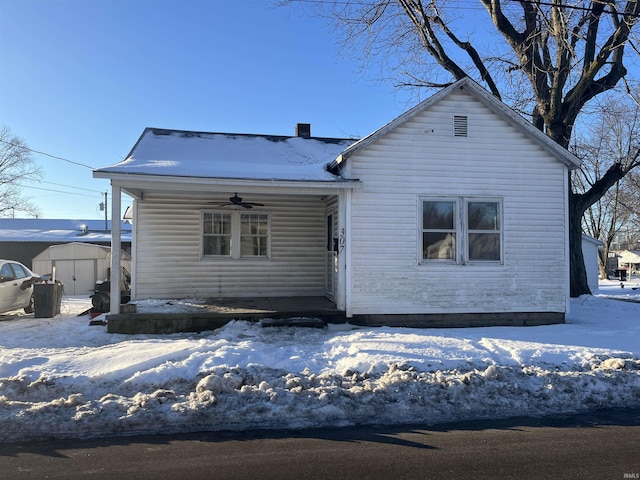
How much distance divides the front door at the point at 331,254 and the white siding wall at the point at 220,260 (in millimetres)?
329

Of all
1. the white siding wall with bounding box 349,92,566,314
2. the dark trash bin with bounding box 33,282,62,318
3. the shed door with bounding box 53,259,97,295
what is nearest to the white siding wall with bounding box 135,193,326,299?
the dark trash bin with bounding box 33,282,62,318

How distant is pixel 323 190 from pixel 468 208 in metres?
3.14

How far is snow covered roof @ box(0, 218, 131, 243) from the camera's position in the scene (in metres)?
28.0

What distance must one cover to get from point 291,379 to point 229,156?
644 centimetres

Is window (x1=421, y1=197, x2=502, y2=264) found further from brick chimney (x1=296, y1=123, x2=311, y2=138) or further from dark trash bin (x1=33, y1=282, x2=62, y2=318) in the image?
dark trash bin (x1=33, y1=282, x2=62, y2=318)

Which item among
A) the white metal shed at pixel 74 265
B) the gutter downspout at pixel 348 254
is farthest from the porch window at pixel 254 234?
the white metal shed at pixel 74 265

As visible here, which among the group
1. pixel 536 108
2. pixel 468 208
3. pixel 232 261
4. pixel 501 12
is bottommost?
pixel 232 261

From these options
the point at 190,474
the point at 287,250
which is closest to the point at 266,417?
the point at 190,474

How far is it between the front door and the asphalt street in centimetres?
604

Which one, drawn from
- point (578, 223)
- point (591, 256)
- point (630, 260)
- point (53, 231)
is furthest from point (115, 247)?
point (630, 260)

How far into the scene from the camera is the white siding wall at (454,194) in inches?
368

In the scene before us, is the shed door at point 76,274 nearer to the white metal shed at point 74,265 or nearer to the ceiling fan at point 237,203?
the white metal shed at point 74,265

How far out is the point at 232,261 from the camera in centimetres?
1184

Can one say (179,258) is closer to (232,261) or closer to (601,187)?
(232,261)
